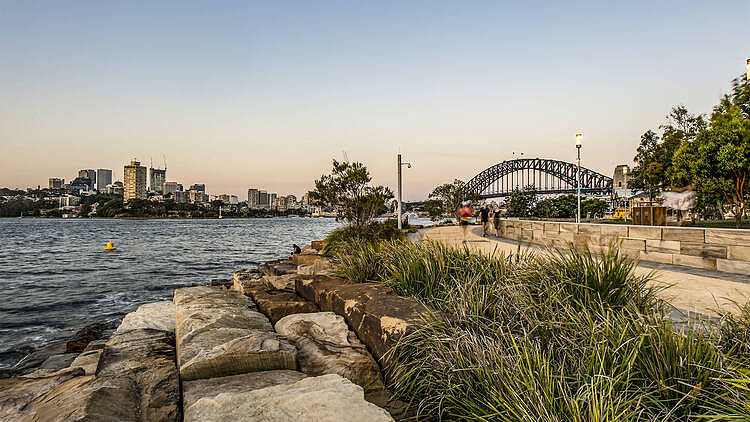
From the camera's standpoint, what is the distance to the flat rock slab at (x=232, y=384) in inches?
102

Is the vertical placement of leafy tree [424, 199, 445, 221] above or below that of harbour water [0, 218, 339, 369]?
above

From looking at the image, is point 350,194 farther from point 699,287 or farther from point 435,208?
point 435,208

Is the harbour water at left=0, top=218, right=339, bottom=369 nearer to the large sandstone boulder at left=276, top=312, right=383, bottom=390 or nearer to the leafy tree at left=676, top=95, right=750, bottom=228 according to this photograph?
the large sandstone boulder at left=276, top=312, right=383, bottom=390

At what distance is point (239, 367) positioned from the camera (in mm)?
3092

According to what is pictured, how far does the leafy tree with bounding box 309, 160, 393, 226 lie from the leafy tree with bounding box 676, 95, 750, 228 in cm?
1356

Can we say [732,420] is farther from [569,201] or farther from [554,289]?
[569,201]

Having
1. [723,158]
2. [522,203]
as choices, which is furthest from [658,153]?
[522,203]

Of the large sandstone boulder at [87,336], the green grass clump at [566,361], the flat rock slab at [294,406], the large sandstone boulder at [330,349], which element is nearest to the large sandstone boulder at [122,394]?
the flat rock slab at [294,406]

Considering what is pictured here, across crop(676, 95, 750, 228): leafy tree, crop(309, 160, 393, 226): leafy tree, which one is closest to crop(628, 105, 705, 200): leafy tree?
crop(676, 95, 750, 228): leafy tree

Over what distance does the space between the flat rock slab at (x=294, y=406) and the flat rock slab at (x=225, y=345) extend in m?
0.66

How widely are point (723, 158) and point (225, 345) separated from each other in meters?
19.8

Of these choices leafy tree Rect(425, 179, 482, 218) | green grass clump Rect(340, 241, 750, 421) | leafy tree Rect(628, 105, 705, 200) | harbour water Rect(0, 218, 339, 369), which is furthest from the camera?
leafy tree Rect(425, 179, 482, 218)

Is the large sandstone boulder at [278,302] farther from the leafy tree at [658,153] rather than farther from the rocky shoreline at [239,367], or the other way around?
the leafy tree at [658,153]

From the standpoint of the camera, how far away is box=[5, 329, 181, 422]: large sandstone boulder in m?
2.32
